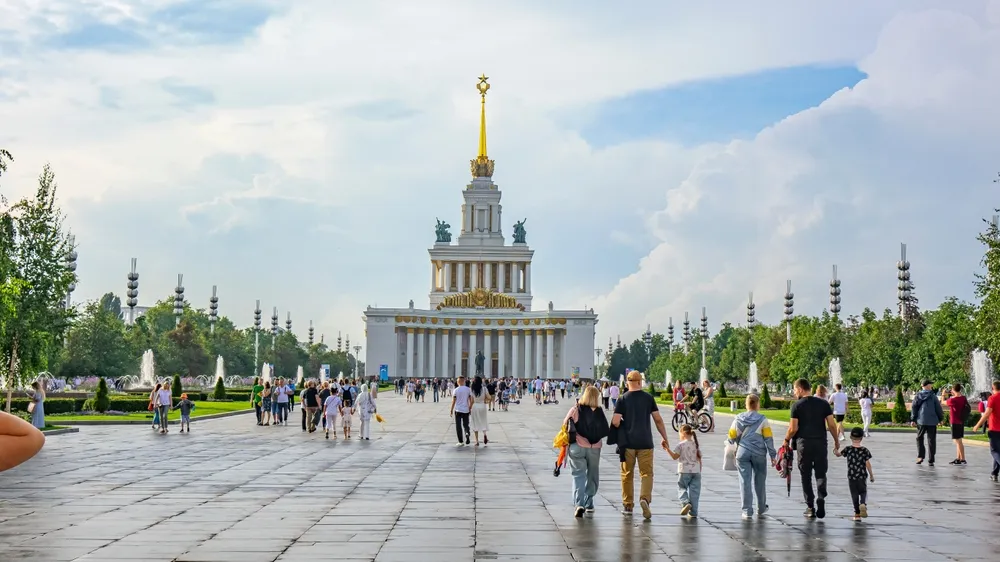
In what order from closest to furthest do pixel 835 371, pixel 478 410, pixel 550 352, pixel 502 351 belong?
pixel 478 410, pixel 835 371, pixel 550 352, pixel 502 351

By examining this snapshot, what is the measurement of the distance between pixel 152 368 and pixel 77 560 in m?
70.5

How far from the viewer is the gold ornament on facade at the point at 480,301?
144250mm

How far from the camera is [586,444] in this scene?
13.8 m

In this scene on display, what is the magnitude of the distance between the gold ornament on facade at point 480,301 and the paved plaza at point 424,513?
120m

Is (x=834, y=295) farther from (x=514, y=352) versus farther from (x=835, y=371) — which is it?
(x=514, y=352)

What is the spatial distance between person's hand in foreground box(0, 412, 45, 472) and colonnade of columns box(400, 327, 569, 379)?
136563 mm

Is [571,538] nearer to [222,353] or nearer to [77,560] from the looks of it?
[77,560]

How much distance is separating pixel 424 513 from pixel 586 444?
207cm

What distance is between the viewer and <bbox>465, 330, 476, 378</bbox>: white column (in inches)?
5679

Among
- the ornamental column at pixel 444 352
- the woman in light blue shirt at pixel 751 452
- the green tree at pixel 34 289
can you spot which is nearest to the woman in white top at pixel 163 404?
the green tree at pixel 34 289

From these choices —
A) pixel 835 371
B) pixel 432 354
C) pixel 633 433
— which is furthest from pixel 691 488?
pixel 432 354

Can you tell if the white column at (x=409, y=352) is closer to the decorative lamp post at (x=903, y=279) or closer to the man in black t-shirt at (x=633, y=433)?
the decorative lamp post at (x=903, y=279)

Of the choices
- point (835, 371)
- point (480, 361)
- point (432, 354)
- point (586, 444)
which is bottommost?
point (586, 444)

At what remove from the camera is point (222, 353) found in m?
103
